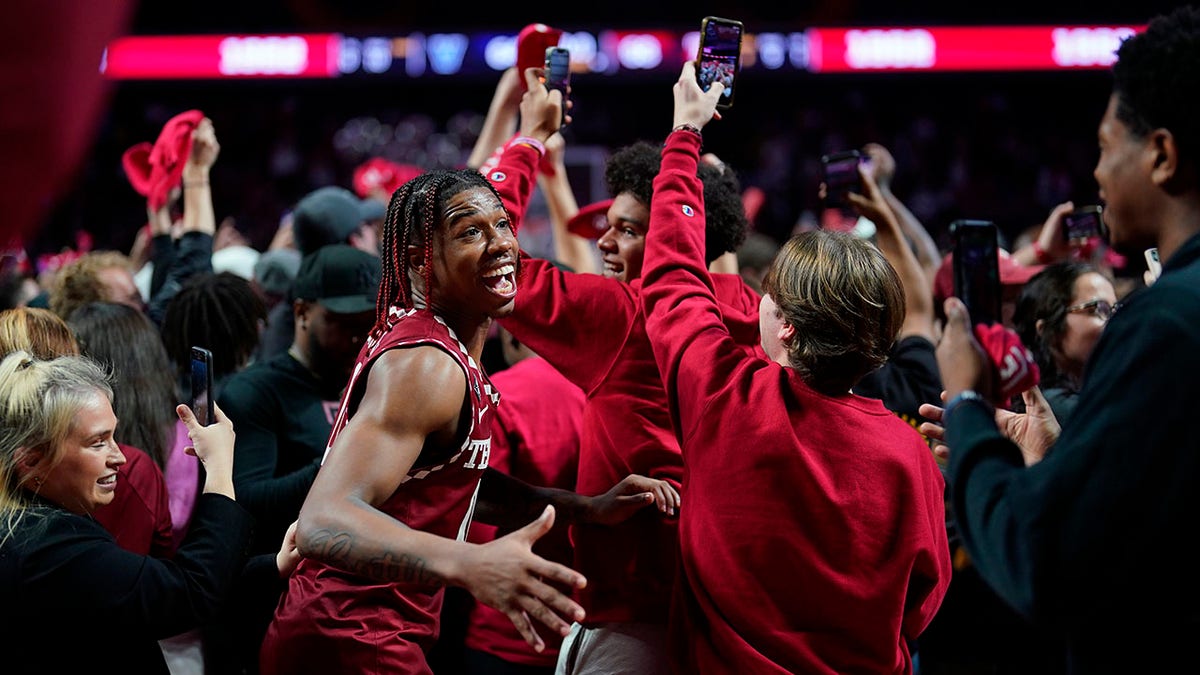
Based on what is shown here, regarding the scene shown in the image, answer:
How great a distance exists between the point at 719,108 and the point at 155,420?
1808 millimetres

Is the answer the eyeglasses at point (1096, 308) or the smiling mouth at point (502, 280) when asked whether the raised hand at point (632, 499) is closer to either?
the smiling mouth at point (502, 280)

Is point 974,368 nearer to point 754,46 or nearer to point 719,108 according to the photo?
point 719,108

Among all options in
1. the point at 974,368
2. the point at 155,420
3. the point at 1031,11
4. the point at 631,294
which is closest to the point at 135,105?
the point at 1031,11

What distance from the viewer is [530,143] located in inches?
122

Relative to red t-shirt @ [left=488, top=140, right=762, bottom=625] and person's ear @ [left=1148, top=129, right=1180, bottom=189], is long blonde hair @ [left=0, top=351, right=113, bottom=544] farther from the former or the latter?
person's ear @ [left=1148, top=129, right=1180, bottom=189]

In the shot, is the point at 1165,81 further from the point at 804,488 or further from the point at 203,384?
the point at 203,384

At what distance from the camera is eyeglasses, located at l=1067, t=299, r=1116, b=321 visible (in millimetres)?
3541

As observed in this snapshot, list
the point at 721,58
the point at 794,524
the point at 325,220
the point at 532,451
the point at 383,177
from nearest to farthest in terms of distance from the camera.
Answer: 1. the point at 794,524
2. the point at 721,58
3. the point at 532,451
4. the point at 325,220
5. the point at 383,177

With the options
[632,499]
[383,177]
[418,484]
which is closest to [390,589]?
[418,484]

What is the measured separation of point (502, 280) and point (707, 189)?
3.10 ft

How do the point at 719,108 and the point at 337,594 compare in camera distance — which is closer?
the point at 337,594

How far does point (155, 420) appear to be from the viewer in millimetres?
3295

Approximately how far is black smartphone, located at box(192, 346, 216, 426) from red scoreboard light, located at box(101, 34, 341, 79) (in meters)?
8.56

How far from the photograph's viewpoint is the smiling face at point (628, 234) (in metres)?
3.10
